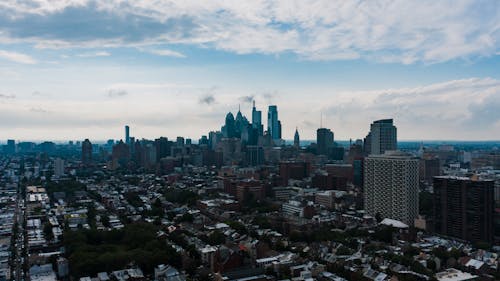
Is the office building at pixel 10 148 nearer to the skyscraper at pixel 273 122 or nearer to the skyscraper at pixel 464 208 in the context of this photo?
the skyscraper at pixel 273 122

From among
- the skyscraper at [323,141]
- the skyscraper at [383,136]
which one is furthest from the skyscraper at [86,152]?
the skyscraper at [383,136]

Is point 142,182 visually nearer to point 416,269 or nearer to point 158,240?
point 158,240

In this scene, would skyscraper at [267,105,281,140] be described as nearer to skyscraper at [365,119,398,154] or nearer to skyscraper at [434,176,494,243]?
skyscraper at [365,119,398,154]

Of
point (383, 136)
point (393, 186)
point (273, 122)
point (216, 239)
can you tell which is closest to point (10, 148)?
point (273, 122)

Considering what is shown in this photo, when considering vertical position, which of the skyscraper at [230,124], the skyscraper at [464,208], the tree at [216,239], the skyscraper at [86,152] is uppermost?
the skyscraper at [230,124]

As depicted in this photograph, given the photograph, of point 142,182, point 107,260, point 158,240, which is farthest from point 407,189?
point 142,182

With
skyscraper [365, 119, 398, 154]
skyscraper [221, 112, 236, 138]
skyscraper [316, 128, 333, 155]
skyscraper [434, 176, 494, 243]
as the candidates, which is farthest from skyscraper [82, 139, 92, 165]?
skyscraper [434, 176, 494, 243]
